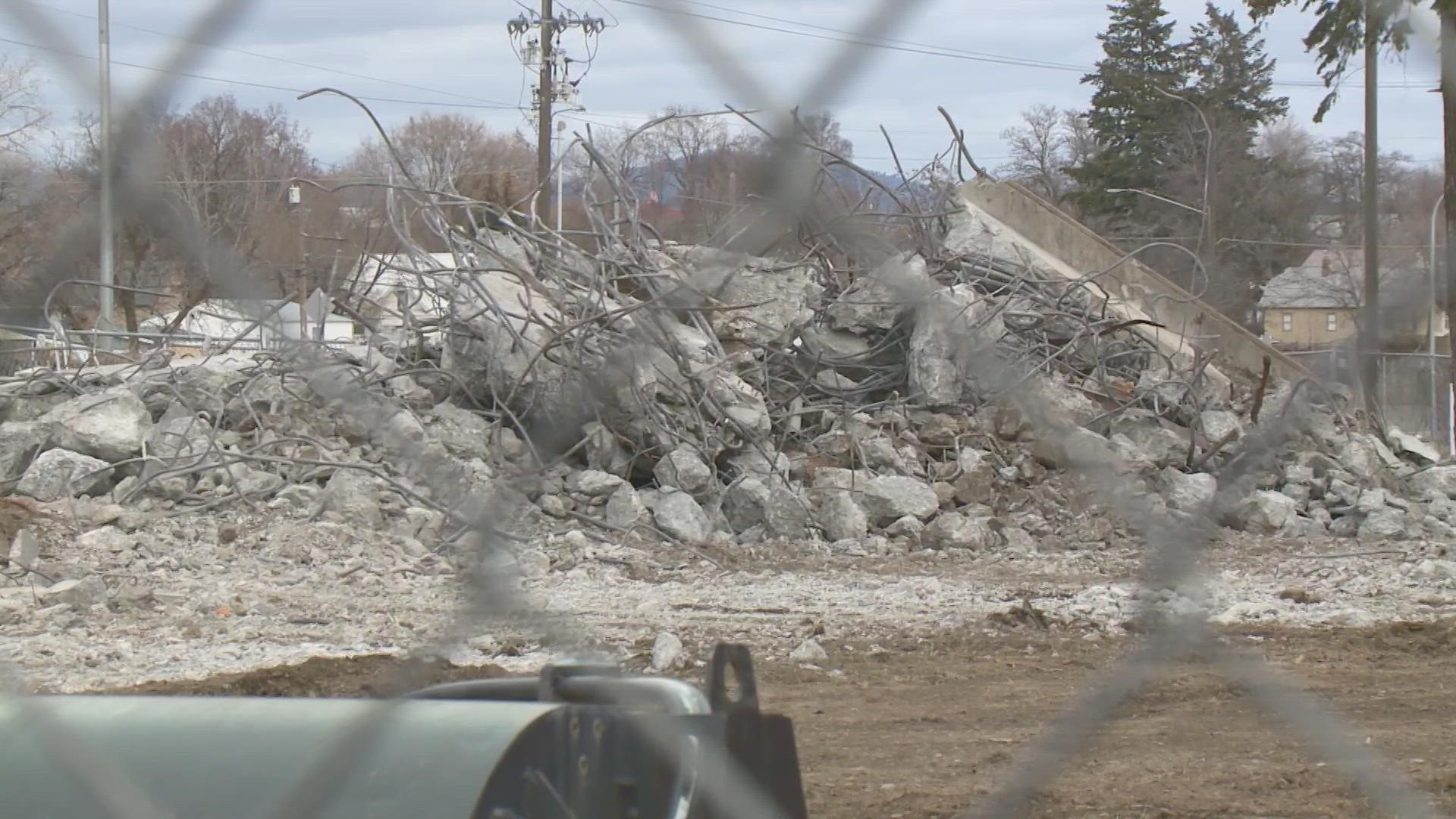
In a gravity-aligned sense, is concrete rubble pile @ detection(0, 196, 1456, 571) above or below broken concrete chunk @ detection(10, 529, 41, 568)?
above

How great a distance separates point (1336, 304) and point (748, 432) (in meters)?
7.47

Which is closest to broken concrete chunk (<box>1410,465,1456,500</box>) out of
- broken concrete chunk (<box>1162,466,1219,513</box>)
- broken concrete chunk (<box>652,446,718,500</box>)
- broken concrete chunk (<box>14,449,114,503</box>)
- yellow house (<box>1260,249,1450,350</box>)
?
broken concrete chunk (<box>1162,466,1219,513</box>)

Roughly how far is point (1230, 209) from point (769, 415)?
7.68 m

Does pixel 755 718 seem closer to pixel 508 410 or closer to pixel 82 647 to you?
pixel 82 647

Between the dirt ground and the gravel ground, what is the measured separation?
315 millimetres

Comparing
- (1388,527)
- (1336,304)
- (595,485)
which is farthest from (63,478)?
(1336,304)

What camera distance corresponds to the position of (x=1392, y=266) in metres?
0.72

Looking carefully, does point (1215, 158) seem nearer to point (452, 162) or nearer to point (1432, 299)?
point (1432, 299)

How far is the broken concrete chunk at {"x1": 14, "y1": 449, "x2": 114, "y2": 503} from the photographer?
7402 millimetres

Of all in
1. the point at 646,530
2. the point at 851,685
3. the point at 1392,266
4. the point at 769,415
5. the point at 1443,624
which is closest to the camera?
the point at 1392,266

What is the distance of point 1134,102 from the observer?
1.11 metres

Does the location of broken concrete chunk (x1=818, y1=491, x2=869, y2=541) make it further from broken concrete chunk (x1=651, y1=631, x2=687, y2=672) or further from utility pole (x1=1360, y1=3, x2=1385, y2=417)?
utility pole (x1=1360, y1=3, x2=1385, y2=417)

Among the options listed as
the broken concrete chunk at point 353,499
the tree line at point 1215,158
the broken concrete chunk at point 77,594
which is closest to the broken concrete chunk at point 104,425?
the broken concrete chunk at point 353,499

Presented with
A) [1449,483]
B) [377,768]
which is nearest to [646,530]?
[1449,483]
